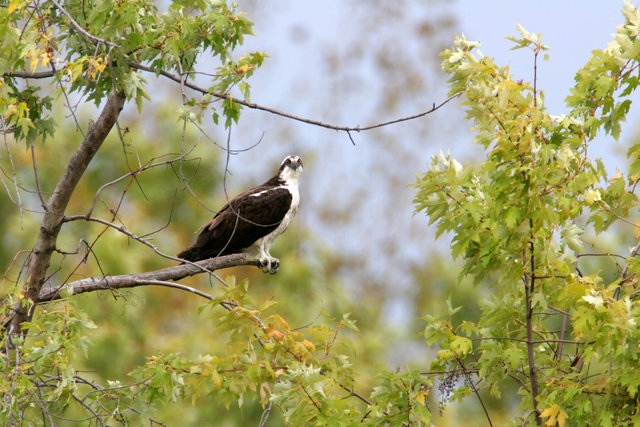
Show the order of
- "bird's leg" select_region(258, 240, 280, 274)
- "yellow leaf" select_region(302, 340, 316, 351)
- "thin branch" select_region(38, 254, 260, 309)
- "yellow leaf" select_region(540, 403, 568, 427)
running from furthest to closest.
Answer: "bird's leg" select_region(258, 240, 280, 274) < "thin branch" select_region(38, 254, 260, 309) < "yellow leaf" select_region(302, 340, 316, 351) < "yellow leaf" select_region(540, 403, 568, 427)

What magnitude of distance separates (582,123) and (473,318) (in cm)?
1229

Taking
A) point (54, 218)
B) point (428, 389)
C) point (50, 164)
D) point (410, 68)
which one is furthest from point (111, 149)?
point (428, 389)

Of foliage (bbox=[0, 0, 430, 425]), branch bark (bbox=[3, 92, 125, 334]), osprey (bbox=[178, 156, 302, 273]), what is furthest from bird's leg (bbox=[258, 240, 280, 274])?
branch bark (bbox=[3, 92, 125, 334])

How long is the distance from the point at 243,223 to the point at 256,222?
0.61 ft

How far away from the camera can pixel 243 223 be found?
7492 mm

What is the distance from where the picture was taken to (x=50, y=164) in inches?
643

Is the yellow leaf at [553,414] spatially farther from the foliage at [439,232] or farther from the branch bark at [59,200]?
the branch bark at [59,200]

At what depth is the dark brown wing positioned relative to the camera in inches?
288

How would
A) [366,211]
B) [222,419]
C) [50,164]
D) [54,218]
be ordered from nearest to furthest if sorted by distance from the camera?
[54,218]
[222,419]
[50,164]
[366,211]

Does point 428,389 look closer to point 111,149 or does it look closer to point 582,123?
point 582,123

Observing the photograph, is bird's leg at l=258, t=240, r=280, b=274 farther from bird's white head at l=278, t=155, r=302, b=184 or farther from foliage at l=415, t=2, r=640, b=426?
foliage at l=415, t=2, r=640, b=426

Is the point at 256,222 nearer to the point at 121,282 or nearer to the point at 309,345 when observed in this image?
the point at 121,282

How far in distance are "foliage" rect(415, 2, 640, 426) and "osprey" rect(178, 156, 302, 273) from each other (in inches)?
105

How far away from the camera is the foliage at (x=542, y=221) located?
4391 mm
